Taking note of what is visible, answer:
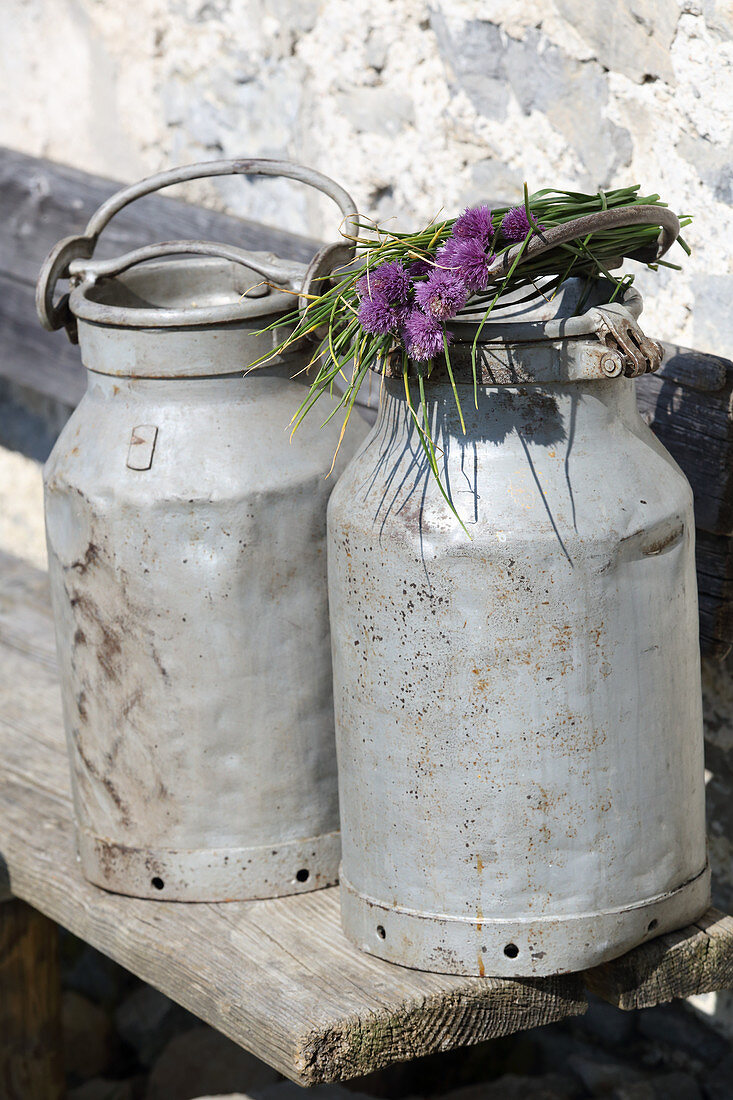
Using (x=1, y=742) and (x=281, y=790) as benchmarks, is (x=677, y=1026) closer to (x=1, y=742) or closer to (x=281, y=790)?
(x=281, y=790)

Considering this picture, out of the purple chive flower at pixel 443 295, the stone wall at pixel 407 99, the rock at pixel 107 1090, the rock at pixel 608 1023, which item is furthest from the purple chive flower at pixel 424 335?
the rock at pixel 107 1090

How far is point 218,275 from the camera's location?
54.6 inches

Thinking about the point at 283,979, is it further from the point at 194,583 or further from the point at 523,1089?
the point at 523,1089

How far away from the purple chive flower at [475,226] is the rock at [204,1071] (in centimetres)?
147

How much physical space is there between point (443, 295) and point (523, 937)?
552mm

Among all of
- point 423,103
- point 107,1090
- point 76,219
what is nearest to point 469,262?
point 423,103

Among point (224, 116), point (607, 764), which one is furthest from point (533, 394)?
point (224, 116)

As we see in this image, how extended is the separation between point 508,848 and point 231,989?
302 mm

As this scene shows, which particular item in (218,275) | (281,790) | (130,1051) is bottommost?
(130,1051)

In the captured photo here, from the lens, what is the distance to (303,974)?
1.20 meters

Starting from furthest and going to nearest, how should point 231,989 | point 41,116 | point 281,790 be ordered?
1. point 41,116
2. point 281,790
3. point 231,989

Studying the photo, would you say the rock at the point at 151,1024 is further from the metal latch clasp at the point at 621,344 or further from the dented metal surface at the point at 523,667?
the metal latch clasp at the point at 621,344

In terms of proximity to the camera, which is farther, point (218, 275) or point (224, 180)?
point (224, 180)

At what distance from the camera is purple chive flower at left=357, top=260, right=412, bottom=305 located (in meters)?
0.99
